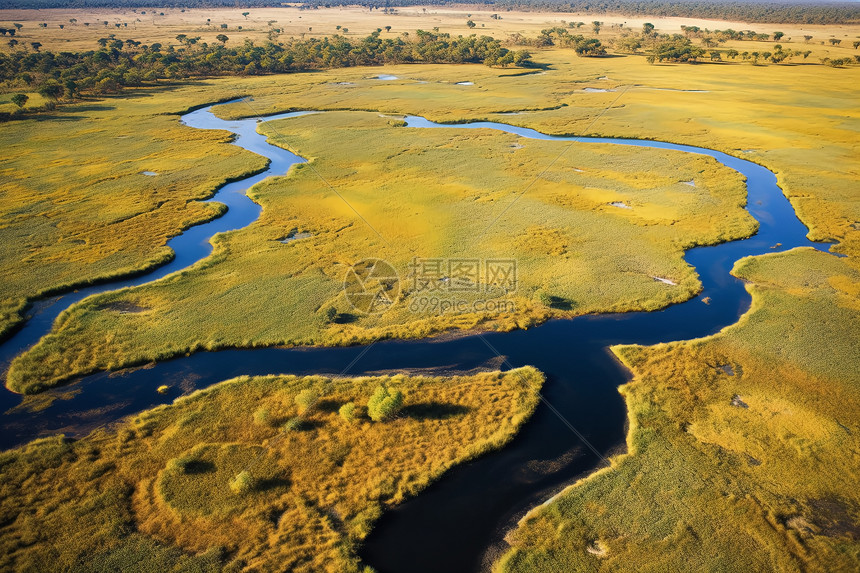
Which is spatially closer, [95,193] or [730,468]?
[730,468]

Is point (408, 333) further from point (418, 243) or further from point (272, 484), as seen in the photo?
point (418, 243)

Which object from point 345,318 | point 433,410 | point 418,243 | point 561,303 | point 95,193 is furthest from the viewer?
point 95,193

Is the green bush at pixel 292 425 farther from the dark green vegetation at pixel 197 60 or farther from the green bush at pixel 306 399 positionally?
the dark green vegetation at pixel 197 60

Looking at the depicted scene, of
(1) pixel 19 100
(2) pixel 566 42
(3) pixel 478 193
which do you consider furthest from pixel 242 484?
(2) pixel 566 42

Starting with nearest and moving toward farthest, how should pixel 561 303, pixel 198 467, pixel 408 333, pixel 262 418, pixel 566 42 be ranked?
pixel 198 467, pixel 262 418, pixel 408 333, pixel 561 303, pixel 566 42

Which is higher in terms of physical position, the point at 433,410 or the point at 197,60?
the point at 197,60

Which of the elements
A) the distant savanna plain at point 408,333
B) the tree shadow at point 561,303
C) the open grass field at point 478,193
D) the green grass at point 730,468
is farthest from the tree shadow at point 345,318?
the green grass at point 730,468

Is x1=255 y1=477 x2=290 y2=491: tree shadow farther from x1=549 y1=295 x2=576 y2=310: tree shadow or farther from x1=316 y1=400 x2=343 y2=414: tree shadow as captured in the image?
x1=549 y1=295 x2=576 y2=310: tree shadow

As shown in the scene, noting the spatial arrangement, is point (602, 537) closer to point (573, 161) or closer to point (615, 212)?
point (615, 212)
